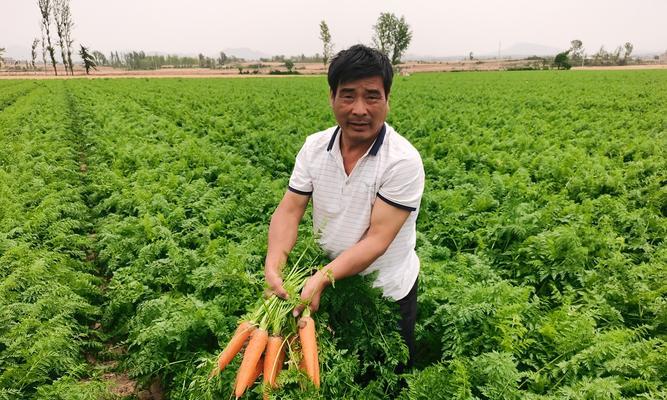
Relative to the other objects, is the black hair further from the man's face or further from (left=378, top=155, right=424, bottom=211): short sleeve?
(left=378, top=155, right=424, bottom=211): short sleeve

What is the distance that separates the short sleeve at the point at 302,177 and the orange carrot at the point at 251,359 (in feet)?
2.87

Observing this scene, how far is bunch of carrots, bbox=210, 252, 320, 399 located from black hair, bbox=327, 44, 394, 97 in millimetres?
1214

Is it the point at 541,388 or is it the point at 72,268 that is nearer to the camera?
the point at 541,388

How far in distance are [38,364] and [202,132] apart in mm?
12014

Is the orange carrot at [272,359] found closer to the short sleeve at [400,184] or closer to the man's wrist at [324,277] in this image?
the man's wrist at [324,277]

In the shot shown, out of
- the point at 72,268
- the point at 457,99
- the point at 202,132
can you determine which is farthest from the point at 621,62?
the point at 72,268

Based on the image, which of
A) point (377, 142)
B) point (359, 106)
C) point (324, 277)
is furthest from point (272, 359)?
point (359, 106)

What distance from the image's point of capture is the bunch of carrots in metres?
2.21

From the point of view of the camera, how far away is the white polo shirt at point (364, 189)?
230 cm

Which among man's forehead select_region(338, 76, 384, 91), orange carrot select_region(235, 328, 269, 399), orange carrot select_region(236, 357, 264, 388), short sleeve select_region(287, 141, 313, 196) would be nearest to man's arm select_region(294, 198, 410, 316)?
orange carrot select_region(235, 328, 269, 399)

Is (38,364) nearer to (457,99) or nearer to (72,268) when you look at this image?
(72,268)

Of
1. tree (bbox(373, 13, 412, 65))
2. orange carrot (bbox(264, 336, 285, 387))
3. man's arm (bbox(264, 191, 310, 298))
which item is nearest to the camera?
orange carrot (bbox(264, 336, 285, 387))

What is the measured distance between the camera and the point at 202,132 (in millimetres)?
14359

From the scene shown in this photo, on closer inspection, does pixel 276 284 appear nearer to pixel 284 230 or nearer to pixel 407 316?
pixel 284 230
